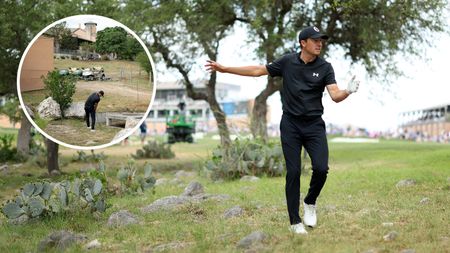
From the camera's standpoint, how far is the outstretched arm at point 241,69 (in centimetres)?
731

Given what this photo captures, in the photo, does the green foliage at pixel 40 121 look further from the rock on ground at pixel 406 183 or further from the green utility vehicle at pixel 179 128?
the green utility vehicle at pixel 179 128

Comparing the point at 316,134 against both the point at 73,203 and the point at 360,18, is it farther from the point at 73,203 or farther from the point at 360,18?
the point at 360,18

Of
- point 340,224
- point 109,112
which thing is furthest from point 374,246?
point 109,112

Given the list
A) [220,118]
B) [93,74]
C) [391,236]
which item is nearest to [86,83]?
[93,74]

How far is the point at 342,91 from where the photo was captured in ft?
22.2

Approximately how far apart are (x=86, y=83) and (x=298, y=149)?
2.88 metres

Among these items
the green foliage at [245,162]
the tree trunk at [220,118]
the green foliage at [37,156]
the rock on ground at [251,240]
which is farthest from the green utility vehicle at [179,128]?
the rock on ground at [251,240]

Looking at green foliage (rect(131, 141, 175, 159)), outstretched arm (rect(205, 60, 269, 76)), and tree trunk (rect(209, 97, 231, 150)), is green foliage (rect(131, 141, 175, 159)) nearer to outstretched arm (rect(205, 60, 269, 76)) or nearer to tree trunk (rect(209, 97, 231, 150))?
tree trunk (rect(209, 97, 231, 150))

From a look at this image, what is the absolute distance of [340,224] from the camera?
290 inches

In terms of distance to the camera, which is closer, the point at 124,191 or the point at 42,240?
the point at 42,240

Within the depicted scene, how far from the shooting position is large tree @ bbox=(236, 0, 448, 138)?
20172 millimetres

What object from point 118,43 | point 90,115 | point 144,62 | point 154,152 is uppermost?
point 118,43

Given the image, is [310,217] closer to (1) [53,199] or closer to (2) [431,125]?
(1) [53,199]

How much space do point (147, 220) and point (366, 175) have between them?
20.1ft
